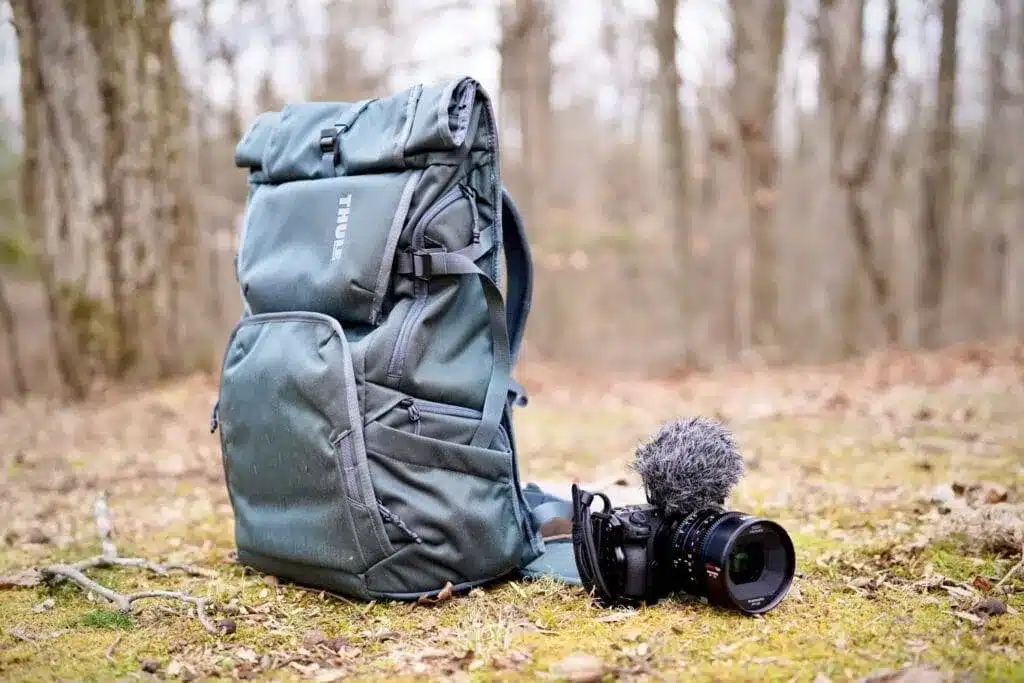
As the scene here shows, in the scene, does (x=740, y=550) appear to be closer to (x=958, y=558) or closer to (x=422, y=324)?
(x=958, y=558)

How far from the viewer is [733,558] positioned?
2592 millimetres

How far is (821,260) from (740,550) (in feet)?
68.2

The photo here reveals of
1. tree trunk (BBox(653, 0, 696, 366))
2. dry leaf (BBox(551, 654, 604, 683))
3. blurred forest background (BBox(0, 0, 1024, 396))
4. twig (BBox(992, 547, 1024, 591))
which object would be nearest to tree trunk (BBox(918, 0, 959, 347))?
blurred forest background (BBox(0, 0, 1024, 396))

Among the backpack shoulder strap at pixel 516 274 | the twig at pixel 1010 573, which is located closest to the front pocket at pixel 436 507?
the backpack shoulder strap at pixel 516 274

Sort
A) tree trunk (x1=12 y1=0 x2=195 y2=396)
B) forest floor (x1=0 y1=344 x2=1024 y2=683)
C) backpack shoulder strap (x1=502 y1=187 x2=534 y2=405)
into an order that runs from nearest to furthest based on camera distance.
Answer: forest floor (x1=0 y1=344 x2=1024 y2=683)
backpack shoulder strap (x1=502 y1=187 x2=534 y2=405)
tree trunk (x1=12 y1=0 x2=195 y2=396)

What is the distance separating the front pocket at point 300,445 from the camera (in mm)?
2660

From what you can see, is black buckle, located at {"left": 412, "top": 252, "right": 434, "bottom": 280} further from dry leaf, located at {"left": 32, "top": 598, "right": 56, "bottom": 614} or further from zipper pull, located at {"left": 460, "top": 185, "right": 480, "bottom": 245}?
dry leaf, located at {"left": 32, "top": 598, "right": 56, "bottom": 614}

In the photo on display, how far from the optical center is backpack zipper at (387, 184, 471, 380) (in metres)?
2.69

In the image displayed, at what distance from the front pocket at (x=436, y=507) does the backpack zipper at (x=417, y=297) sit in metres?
0.19

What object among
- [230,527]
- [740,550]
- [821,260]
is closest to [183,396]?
[230,527]

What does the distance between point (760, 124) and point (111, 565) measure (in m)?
10.2

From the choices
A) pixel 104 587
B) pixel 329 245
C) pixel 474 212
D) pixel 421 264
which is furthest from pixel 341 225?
Answer: pixel 104 587

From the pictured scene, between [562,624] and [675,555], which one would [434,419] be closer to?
[562,624]

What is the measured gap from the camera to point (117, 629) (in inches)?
102
